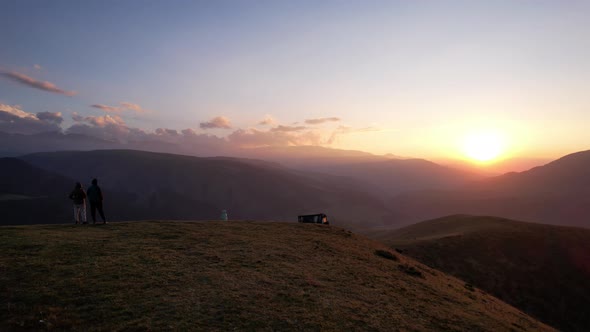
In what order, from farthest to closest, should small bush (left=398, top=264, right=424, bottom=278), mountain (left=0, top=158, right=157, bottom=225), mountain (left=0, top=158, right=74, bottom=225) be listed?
mountain (left=0, top=158, right=157, bottom=225), mountain (left=0, top=158, right=74, bottom=225), small bush (left=398, top=264, right=424, bottom=278)

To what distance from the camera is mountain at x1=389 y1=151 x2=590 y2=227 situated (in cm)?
13075

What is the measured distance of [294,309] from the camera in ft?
38.5

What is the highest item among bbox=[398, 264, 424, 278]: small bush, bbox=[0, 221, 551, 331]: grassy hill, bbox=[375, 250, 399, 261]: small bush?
bbox=[0, 221, 551, 331]: grassy hill

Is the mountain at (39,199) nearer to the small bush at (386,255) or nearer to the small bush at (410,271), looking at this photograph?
the small bush at (386,255)

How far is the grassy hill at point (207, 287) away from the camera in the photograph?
1014 centimetres

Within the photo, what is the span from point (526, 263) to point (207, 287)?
45471 mm

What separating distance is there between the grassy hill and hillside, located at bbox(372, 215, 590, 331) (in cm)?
1952

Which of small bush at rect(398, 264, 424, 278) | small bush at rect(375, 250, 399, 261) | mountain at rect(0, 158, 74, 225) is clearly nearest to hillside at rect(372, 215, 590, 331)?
small bush at rect(375, 250, 399, 261)

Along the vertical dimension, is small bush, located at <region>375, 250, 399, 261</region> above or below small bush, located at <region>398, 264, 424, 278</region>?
above

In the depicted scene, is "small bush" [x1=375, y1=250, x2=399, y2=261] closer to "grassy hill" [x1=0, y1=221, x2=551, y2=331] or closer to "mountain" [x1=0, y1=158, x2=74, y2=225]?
"grassy hill" [x1=0, y1=221, x2=551, y2=331]

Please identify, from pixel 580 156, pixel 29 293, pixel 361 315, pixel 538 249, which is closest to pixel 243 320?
pixel 361 315

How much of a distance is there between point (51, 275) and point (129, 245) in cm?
516

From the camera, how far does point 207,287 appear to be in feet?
42.0

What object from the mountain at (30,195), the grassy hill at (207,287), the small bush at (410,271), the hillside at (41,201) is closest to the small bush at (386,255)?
the grassy hill at (207,287)
